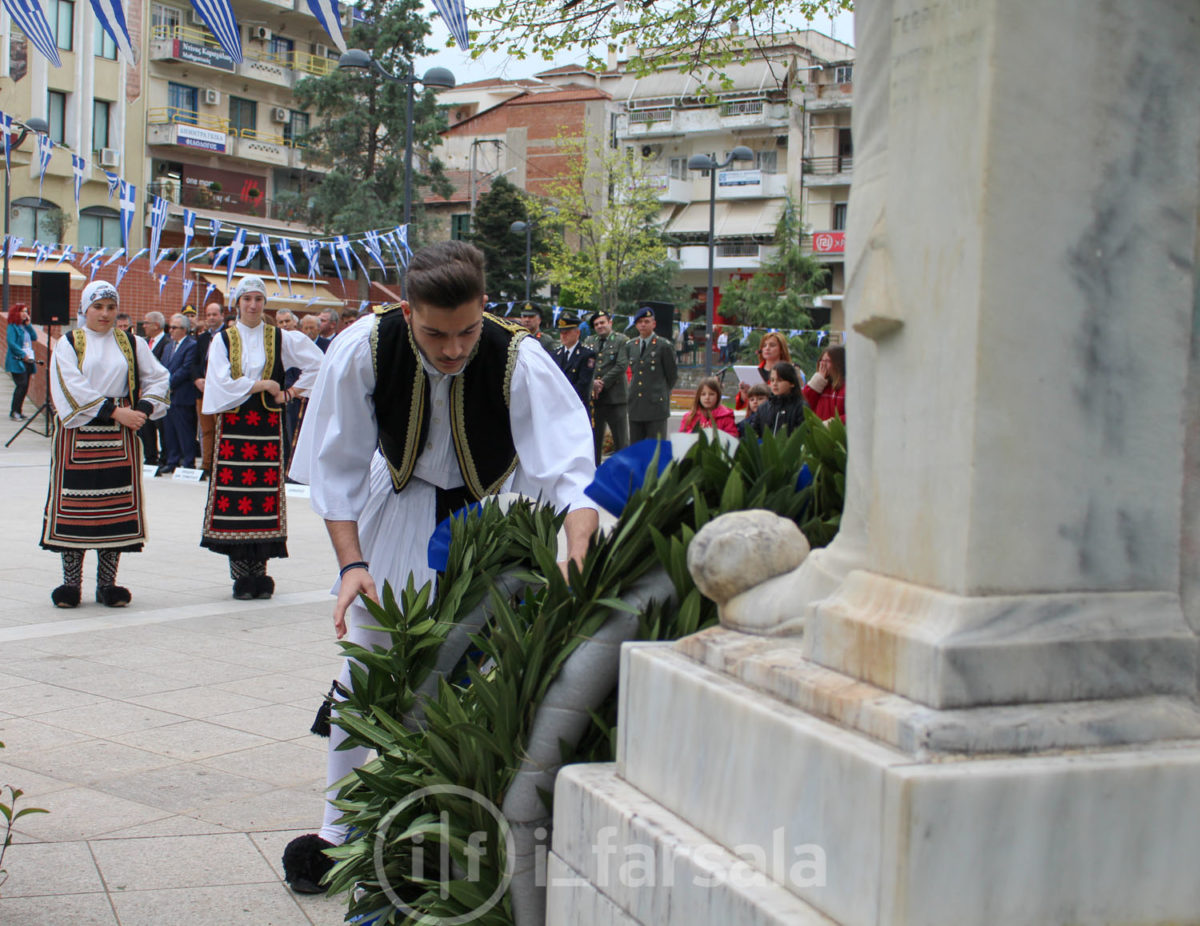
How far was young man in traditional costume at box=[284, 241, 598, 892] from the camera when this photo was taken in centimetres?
329

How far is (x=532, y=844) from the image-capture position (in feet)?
8.32

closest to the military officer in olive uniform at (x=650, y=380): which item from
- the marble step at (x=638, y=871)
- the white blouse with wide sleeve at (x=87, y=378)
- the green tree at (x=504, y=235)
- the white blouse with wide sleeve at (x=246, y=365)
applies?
the white blouse with wide sleeve at (x=246, y=365)

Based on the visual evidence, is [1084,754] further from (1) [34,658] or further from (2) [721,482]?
(1) [34,658]

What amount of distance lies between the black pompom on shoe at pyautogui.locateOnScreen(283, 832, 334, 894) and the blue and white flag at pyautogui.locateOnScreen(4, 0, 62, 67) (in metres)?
4.70

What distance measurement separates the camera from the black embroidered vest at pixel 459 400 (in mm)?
3434

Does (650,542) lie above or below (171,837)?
above

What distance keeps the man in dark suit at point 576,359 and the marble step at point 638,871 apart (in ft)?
42.0

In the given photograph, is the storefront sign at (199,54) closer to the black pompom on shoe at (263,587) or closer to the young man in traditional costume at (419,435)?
the black pompom on shoe at (263,587)

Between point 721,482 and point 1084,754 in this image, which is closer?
point 1084,754

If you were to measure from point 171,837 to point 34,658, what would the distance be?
2.80 metres

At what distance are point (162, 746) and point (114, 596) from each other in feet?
10.5

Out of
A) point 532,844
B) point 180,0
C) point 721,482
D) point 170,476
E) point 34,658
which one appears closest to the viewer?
point 532,844

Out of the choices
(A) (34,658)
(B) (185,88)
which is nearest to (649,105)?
(B) (185,88)

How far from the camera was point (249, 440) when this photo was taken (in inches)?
343
